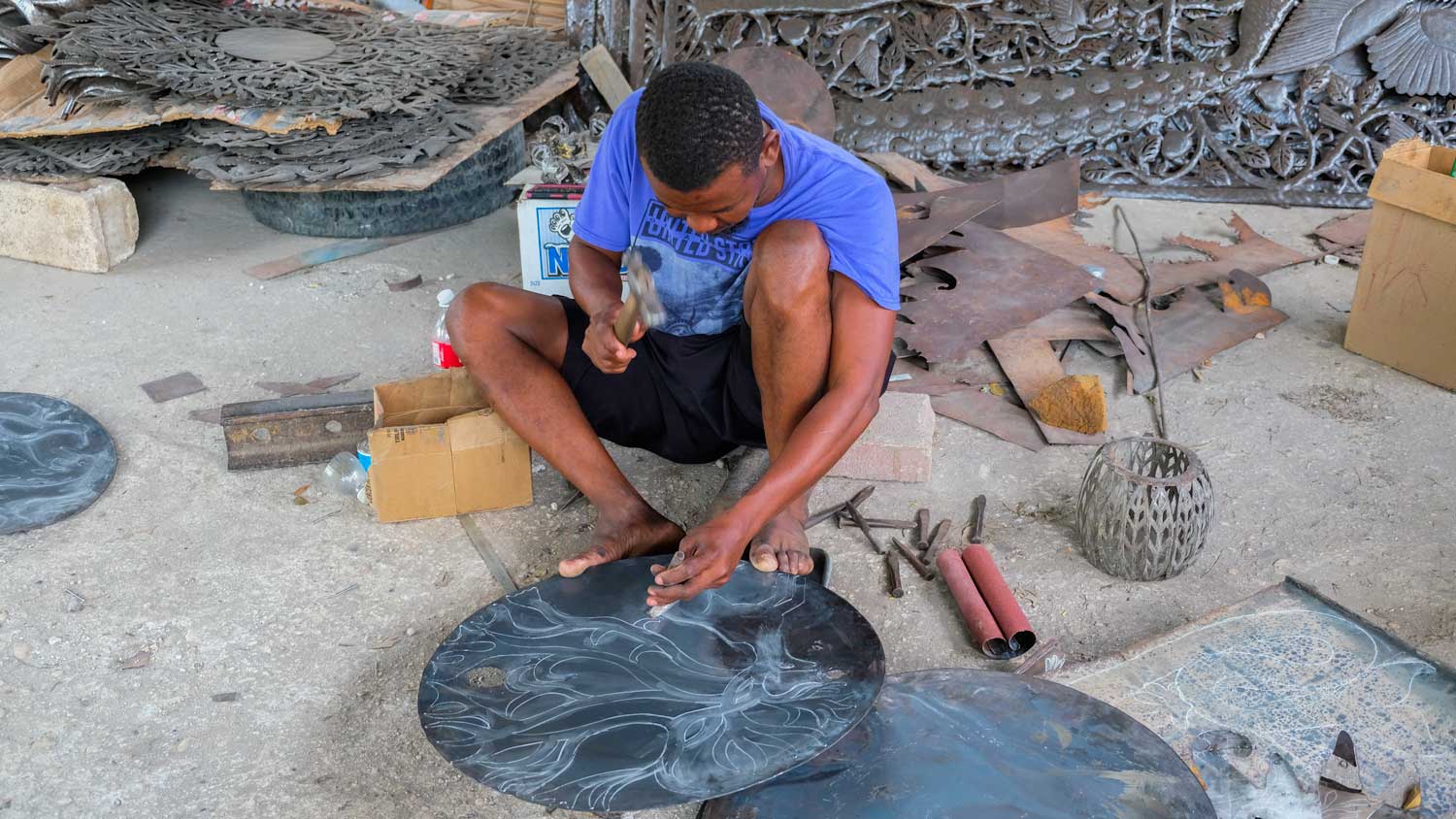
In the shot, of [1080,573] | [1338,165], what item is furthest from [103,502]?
[1338,165]

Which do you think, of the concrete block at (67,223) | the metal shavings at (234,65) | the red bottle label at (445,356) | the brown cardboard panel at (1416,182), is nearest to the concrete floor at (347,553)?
the concrete block at (67,223)

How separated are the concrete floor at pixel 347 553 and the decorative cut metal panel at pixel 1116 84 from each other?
3.58ft

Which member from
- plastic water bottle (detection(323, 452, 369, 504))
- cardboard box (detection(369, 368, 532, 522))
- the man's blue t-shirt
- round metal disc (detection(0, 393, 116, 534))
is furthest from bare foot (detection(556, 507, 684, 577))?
round metal disc (detection(0, 393, 116, 534))

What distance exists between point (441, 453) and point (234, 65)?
2.26 meters

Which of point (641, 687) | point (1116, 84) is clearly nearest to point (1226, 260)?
point (1116, 84)

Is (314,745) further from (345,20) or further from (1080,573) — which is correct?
(345,20)

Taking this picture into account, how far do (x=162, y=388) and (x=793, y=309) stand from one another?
1.95 metres

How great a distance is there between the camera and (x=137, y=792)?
1.87 m

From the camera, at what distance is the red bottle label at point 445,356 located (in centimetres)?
284

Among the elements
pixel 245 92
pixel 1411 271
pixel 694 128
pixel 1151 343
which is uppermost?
pixel 694 128

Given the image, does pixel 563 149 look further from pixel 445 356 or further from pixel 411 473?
pixel 411 473

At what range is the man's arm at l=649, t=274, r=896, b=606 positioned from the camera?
6.87 ft

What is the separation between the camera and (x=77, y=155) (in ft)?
13.0

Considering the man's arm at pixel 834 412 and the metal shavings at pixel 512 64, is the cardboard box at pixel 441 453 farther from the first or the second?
the metal shavings at pixel 512 64
